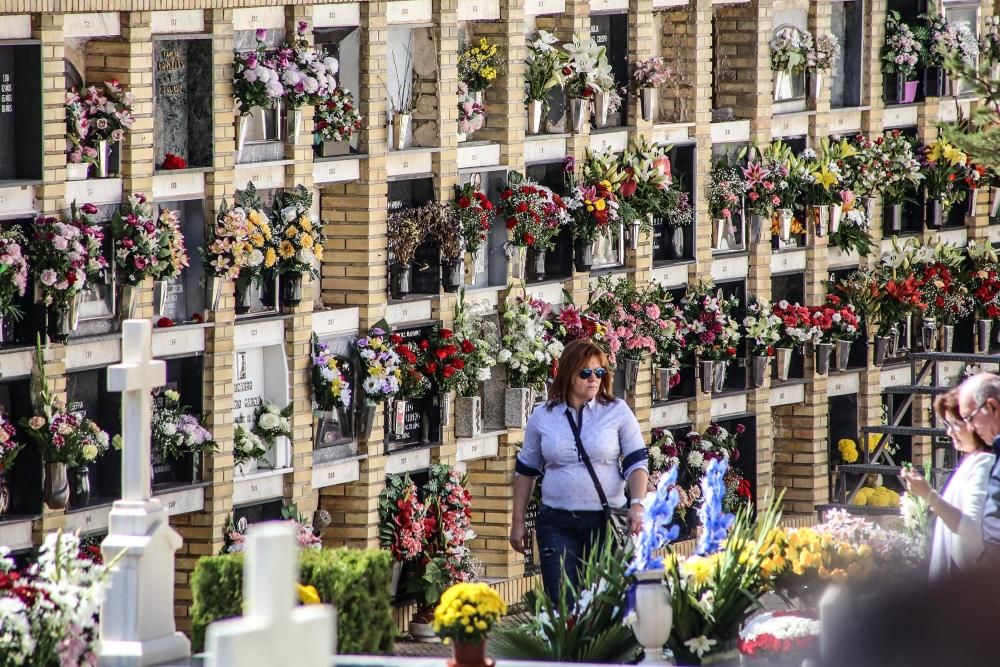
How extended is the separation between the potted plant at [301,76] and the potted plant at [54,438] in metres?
1.98

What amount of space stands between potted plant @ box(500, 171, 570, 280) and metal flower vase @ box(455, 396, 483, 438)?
94 cm

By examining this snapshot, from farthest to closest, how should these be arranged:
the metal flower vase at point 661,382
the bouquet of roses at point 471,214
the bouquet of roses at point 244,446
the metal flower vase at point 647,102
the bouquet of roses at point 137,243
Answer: the metal flower vase at point 661,382 < the metal flower vase at point 647,102 < the bouquet of roses at point 471,214 < the bouquet of roses at point 244,446 < the bouquet of roses at point 137,243

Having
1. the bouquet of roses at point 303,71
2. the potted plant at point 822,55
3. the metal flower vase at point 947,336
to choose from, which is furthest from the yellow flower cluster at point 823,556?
the metal flower vase at point 947,336

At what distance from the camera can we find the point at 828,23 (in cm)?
1509

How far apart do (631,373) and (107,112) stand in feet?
14.2

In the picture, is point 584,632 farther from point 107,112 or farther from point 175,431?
point 107,112

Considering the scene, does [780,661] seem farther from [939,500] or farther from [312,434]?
[312,434]

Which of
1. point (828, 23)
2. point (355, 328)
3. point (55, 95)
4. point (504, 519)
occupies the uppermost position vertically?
point (828, 23)

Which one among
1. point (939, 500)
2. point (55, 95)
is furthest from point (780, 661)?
point (55, 95)

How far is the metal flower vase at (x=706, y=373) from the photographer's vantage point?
46.4 ft

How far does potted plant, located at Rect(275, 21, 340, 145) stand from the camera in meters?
11.1

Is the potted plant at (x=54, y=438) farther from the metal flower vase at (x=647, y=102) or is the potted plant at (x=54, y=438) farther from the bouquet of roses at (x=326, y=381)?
the metal flower vase at (x=647, y=102)

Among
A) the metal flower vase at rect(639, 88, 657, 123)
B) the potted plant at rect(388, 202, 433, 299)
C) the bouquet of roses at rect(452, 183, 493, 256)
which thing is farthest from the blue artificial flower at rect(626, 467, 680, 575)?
the metal flower vase at rect(639, 88, 657, 123)

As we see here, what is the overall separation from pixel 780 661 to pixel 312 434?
5.06 meters
